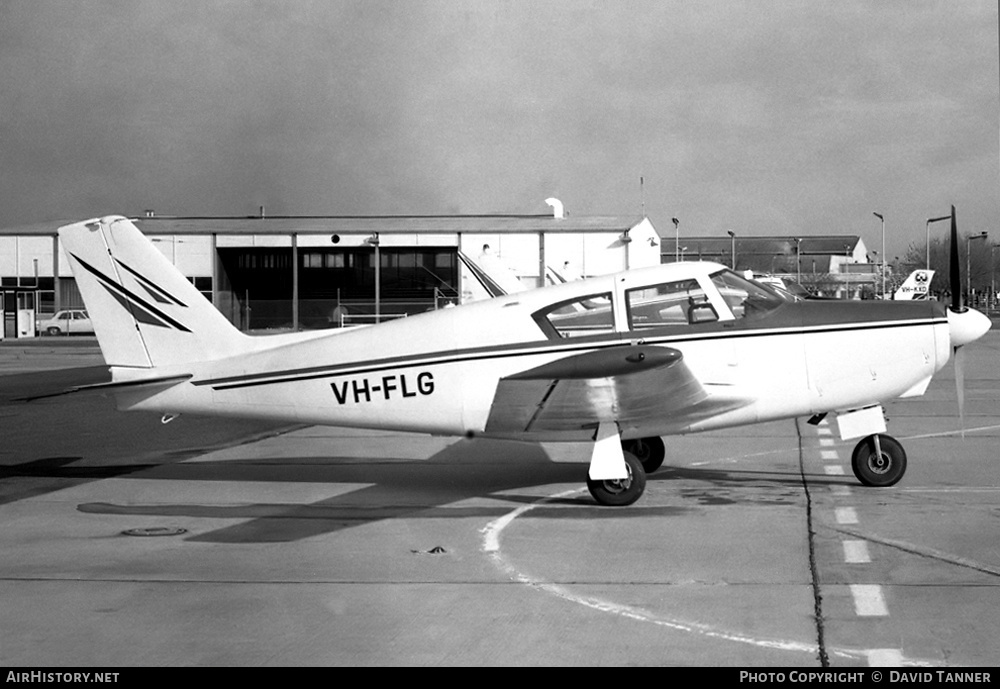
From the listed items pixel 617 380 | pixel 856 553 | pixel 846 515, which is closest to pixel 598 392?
pixel 617 380

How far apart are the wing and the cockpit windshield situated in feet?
2.62

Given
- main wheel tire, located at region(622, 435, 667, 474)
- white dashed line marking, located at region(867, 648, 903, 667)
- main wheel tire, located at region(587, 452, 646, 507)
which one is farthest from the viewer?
main wheel tire, located at region(622, 435, 667, 474)

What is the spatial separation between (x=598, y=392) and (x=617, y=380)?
0.21 metres

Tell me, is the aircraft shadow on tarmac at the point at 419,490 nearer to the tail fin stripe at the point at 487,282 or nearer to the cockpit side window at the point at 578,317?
the cockpit side window at the point at 578,317

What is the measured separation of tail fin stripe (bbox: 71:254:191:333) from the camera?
11188 millimetres

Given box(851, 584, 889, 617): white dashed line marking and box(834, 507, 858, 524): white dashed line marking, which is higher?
box(834, 507, 858, 524): white dashed line marking

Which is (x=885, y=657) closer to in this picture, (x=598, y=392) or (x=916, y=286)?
(x=598, y=392)

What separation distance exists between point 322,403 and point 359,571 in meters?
3.29

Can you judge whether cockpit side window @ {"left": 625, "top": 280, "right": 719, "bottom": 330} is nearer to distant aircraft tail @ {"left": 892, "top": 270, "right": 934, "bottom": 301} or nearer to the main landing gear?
the main landing gear

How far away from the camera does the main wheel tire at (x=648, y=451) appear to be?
12.2 m

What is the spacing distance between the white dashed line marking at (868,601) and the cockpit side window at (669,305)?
3693 mm

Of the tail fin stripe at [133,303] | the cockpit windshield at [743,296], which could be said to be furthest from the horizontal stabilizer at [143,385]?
the cockpit windshield at [743,296]

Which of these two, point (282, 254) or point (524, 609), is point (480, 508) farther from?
point (282, 254)

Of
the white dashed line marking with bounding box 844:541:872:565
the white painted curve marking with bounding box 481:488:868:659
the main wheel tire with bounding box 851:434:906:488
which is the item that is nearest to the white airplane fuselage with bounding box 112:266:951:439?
the main wheel tire with bounding box 851:434:906:488
